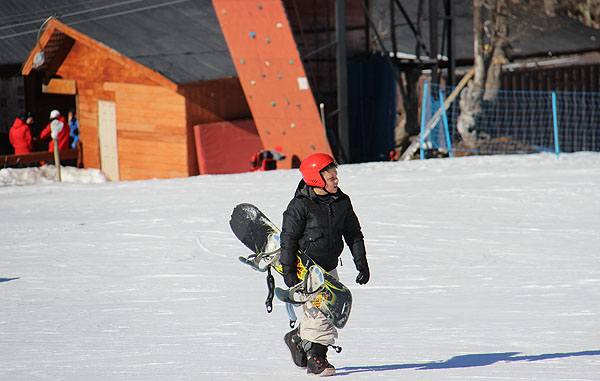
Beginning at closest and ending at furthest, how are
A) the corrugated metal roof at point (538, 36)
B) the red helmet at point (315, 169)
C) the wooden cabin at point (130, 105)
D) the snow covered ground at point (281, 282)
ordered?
the red helmet at point (315, 169), the snow covered ground at point (281, 282), the wooden cabin at point (130, 105), the corrugated metal roof at point (538, 36)

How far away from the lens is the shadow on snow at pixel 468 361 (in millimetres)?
5305

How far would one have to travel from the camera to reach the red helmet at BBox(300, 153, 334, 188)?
497cm

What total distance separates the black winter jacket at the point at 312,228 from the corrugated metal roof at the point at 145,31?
13.9 meters

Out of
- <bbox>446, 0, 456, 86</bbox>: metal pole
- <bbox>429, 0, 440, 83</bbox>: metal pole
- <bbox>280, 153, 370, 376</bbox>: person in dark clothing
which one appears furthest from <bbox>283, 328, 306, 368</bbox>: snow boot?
<bbox>446, 0, 456, 86</bbox>: metal pole

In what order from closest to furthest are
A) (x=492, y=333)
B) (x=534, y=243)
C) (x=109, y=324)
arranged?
(x=492, y=333), (x=109, y=324), (x=534, y=243)

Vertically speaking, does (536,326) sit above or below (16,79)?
below

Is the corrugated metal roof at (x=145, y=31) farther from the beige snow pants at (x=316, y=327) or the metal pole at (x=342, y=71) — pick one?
the beige snow pants at (x=316, y=327)

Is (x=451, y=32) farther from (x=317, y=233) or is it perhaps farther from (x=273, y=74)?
(x=317, y=233)

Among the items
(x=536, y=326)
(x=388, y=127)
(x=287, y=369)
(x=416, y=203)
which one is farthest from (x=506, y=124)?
(x=287, y=369)

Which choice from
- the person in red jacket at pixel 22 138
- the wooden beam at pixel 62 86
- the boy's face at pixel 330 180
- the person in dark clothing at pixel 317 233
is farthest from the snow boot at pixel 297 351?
the wooden beam at pixel 62 86

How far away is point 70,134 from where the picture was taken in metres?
21.8

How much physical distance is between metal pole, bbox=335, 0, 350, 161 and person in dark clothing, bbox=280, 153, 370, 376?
1168 centimetres

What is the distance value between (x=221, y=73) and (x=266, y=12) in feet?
12.1

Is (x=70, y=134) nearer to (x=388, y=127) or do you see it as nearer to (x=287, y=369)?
(x=388, y=127)
